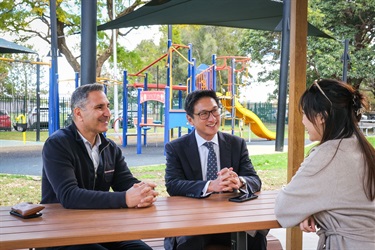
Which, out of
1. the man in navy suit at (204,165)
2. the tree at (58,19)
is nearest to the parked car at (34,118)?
the tree at (58,19)

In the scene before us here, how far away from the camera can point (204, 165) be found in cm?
269

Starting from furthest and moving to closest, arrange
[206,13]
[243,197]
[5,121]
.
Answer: [5,121] < [206,13] < [243,197]

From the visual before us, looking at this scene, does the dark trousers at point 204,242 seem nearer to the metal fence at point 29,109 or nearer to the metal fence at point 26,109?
the metal fence at point 29,109

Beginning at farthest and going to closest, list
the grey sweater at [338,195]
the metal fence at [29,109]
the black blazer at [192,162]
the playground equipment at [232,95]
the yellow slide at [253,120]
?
1. the metal fence at [29,109]
2. the yellow slide at [253,120]
3. the playground equipment at [232,95]
4. the black blazer at [192,162]
5. the grey sweater at [338,195]

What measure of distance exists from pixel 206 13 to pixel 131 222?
3.28 m

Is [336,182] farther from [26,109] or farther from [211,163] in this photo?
[26,109]

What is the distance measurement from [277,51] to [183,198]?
65.5ft

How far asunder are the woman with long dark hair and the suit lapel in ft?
2.87

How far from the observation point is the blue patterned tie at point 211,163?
267 centimetres

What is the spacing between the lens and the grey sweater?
173cm

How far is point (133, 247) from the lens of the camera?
232cm

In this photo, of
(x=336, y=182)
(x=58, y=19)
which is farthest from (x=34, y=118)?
(x=336, y=182)

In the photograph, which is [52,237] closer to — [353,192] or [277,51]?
[353,192]

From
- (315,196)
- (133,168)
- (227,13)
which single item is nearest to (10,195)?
(133,168)
